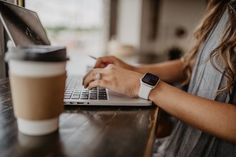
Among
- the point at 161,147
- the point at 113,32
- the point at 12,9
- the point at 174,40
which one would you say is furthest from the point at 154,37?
the point at 12,9

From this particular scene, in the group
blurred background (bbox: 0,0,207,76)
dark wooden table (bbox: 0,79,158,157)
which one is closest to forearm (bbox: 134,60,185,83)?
dark wooden table (bbox: 0,79,158,157)

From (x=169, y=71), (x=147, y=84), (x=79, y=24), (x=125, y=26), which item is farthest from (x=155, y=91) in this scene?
(x=125, y=26)

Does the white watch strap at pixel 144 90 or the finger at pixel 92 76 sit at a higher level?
the finger at pixel 92 76

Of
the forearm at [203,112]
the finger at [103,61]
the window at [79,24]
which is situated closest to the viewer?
the forearm at [203,112]

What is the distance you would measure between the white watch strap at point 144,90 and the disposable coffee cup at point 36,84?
283 mm

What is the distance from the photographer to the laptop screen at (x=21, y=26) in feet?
2.29

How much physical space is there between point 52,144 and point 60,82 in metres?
0.11

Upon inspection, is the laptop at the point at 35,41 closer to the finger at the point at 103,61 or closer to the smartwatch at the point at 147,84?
the smartwatch at the point at 147,84

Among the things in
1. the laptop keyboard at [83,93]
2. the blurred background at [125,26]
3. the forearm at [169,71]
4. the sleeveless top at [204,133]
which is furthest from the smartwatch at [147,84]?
the blurred background at [125,26]

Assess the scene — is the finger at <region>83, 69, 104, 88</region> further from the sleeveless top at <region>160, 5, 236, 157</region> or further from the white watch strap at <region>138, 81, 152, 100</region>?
the sleeveless top at <region>160, 5, 236, 157</region>

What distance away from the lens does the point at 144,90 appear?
0.76m

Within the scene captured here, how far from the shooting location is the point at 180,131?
101 cm

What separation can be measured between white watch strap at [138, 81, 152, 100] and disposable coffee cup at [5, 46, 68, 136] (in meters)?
0.28

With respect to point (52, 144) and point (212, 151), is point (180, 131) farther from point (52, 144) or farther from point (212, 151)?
point (52, 144)
